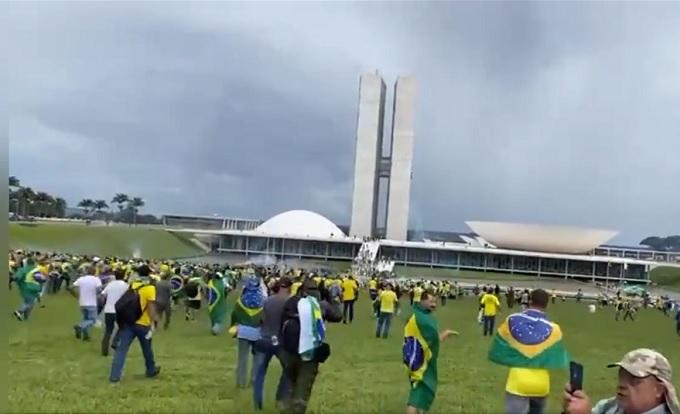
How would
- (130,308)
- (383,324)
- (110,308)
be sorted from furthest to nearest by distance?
(383,324)
(110,308)
(130,308)

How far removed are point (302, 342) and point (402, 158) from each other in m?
94.6

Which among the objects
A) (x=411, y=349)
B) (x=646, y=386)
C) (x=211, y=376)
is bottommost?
(x=211, y=376)

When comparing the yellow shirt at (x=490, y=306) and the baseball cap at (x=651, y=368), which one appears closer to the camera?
the baseball cap at (x=651, y=368)

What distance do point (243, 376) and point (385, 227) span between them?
93.8 m

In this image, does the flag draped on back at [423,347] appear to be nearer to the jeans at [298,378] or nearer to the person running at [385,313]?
the jeans at [298,378]

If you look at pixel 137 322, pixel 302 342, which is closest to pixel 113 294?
pixel 137 322

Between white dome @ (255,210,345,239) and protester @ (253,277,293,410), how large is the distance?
94.3m

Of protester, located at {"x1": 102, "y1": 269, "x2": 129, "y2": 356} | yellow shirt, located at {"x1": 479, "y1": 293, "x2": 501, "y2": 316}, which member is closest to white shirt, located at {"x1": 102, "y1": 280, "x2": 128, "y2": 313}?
protester, located at {"x1": 102, "y1": 269, "x2": 129, "y2": 356}

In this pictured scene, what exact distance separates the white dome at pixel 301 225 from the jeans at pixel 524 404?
316 ft

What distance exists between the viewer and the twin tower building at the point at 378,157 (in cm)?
9975

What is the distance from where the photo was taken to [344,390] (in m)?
9.45

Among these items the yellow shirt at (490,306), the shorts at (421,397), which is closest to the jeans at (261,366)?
the shorts at (421,397)

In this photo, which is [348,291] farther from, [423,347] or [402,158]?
[402,158]

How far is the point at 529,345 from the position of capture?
562cm
